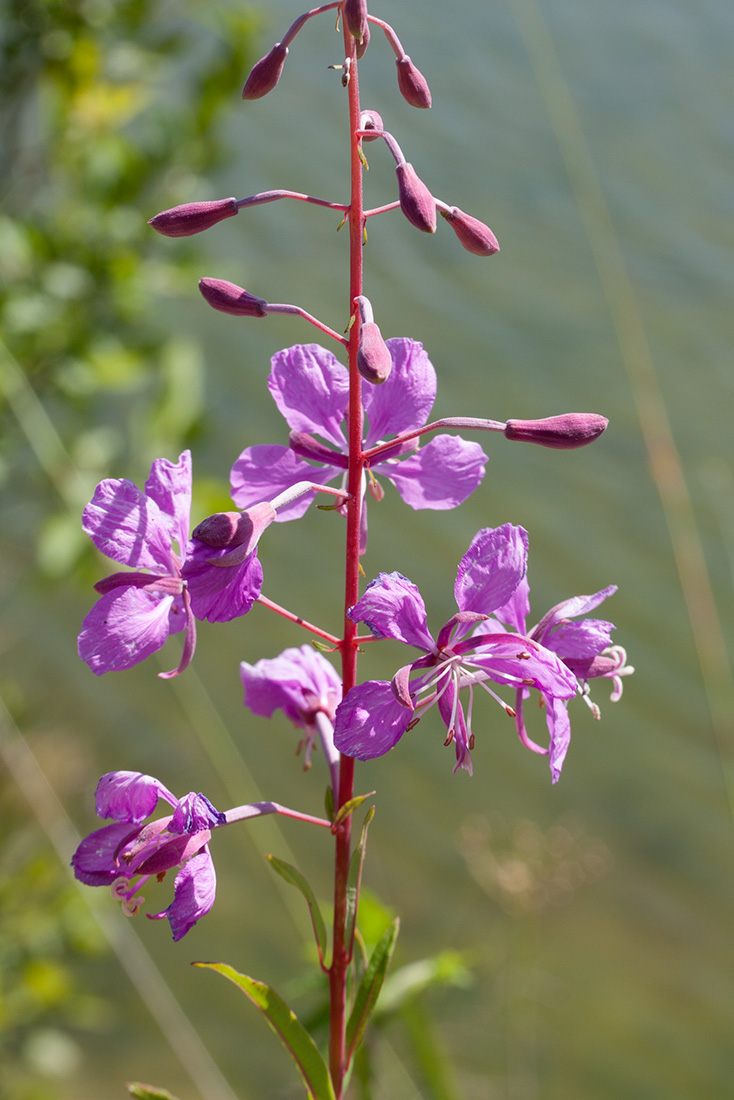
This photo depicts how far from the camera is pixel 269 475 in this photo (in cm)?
123

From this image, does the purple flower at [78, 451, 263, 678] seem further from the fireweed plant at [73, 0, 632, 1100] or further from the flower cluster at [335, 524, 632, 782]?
the flower cluster at [335, 524, 632, 782]

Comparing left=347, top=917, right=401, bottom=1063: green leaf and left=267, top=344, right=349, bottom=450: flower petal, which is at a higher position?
left=267, top=344, right=349, bottom=450: flower petal

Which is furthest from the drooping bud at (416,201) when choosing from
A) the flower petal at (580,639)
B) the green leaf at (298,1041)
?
the green leaf at (298,1041)

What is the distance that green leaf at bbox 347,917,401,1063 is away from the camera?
118cm

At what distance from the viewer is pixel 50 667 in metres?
4.09

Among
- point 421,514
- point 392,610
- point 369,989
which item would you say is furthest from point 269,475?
point 421,514

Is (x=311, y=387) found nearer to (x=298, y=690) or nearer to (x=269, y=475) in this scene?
(x=269, y=475)

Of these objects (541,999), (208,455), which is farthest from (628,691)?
(208,455)

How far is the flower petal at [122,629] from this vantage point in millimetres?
1049

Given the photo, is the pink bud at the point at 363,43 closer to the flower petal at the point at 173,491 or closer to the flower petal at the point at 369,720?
the flower petal at the point at 173,491

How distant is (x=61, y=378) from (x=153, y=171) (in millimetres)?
621

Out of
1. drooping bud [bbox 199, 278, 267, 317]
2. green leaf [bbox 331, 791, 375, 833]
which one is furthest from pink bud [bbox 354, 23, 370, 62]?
green leaf [bbox 331, 791, 375, 833]

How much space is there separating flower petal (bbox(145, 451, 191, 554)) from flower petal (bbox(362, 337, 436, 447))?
229 mm

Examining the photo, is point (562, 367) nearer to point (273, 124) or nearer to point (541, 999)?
point (273, 124)
